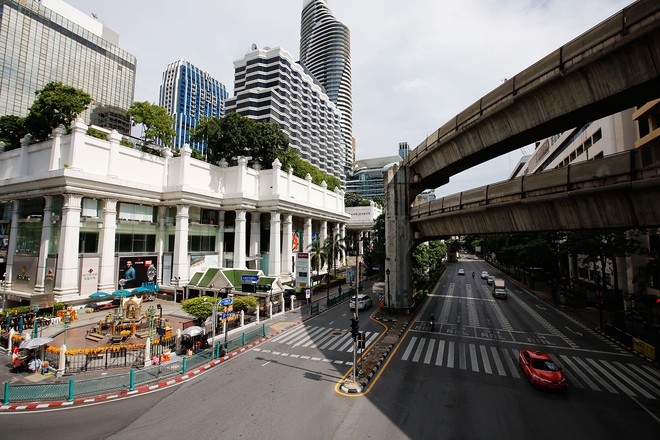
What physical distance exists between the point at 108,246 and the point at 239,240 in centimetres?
1544

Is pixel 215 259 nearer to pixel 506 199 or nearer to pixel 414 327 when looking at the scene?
pixel 414 327

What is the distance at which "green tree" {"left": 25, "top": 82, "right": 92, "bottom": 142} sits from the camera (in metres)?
36.3

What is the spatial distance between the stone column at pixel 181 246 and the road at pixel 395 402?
67.6 ft

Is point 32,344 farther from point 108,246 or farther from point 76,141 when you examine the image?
point 76,141

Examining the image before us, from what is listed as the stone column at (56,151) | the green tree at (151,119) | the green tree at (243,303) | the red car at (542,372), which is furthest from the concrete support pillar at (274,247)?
the red car at (542,372)

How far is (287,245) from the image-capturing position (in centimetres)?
5019

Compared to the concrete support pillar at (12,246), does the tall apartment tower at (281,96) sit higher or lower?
higher

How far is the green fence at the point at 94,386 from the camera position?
14.4m

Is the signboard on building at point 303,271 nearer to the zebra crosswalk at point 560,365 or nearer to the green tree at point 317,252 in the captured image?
the green tree at point 317,252

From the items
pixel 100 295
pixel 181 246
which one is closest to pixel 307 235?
pixel 181 246

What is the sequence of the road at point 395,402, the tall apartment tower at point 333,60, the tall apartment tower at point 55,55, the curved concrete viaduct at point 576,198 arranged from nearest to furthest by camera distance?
the road at point 395,402
the curved concrete viaduct at point 576,198
the tall apartment tower at point 55,55
the tall apartment tower at point 333,60

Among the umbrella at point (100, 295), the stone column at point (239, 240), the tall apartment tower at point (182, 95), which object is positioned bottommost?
the umbrella at point (100, 295)

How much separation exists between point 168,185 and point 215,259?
11.9m

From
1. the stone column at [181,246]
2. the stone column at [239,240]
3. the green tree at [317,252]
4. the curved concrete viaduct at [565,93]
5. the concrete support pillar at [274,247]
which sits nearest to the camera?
the curved concrete viaduct at [565,93]
